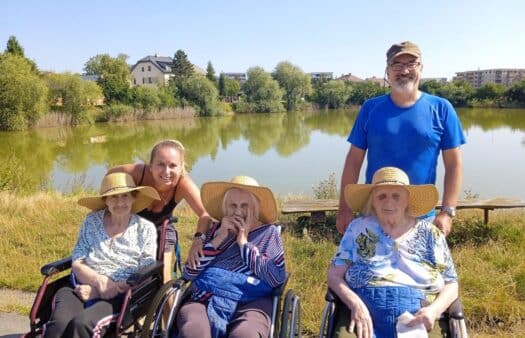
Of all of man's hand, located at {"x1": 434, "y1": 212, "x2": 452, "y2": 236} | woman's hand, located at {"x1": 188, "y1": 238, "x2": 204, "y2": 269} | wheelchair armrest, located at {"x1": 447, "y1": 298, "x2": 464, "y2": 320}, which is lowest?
wheelchair armrest, located at {"x1": 447, "y1": 298, "x2": 464, "y2": 320}

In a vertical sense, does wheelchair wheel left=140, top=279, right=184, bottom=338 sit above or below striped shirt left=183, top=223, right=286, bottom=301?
below

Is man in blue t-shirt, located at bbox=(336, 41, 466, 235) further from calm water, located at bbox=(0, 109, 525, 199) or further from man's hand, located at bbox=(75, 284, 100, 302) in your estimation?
calm water, located at bbox=(0, 109, 525, 199)

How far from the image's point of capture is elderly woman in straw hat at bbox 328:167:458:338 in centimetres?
200

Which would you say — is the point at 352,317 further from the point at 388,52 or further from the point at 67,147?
the point at 67,147

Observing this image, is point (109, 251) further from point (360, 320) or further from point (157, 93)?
point (157, 93)

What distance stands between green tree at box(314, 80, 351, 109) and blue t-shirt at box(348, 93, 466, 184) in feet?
186

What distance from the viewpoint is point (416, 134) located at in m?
2.34

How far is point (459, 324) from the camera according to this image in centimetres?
189

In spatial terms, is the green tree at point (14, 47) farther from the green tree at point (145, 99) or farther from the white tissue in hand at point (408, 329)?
the white tissue in hand at point (408, 329)

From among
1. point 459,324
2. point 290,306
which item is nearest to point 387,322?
point 459,324

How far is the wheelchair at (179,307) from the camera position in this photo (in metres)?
2.00

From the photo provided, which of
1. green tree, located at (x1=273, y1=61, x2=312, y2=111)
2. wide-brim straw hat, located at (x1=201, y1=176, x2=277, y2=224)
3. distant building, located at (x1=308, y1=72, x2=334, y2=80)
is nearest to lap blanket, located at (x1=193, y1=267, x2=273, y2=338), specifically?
wide-brim straw hat, located at (x1=201, y1=176, x2=277, y2=224)

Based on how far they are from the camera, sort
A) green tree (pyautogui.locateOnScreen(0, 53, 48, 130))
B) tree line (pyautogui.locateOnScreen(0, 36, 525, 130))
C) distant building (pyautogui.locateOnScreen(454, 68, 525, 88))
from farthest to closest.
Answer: distant building (pyautogui.locateOnScreen(454, 68, 525, 88)), tree line (pyautogui.locateOnScreen(0, 36, 525, 130)), green tree (pyautogui.locateOnScreen(0, 53, 48, 130))

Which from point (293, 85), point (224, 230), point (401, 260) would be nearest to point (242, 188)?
point (224, 230)
